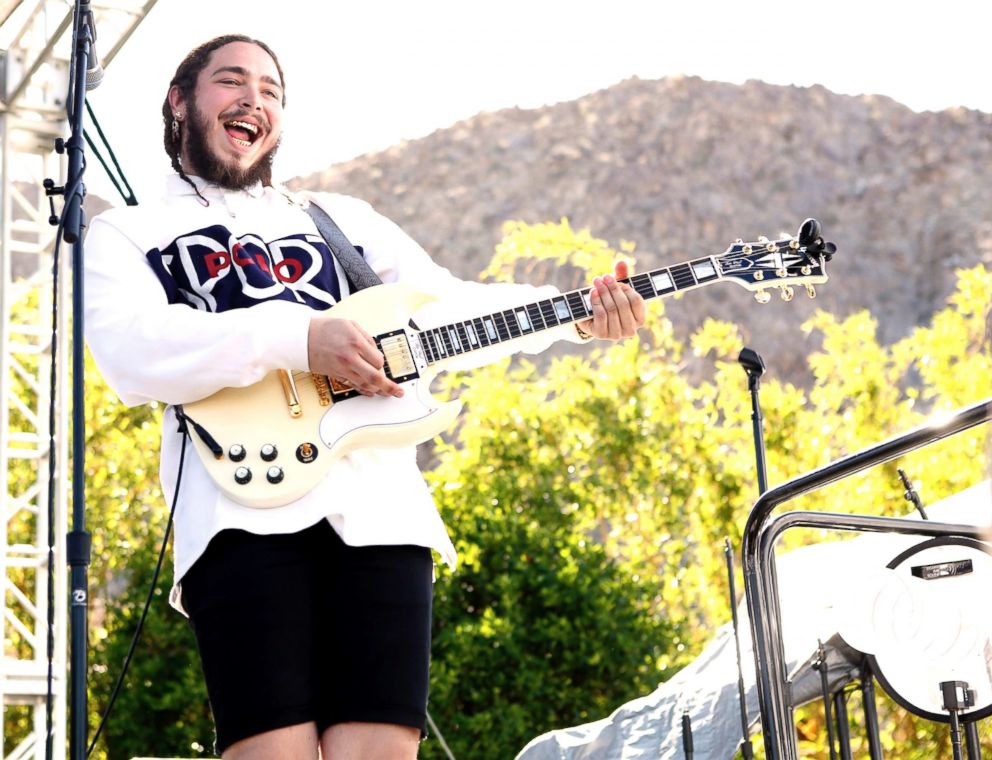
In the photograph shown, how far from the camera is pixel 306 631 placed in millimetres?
1991

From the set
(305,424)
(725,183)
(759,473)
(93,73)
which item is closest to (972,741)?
(759,473)

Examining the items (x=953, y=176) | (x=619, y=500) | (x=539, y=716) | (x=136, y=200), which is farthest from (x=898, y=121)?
(x=136, y=200)

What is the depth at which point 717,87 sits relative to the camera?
132 ft

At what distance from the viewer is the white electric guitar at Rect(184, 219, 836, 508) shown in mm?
2119

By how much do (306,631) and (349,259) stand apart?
2.35 ft

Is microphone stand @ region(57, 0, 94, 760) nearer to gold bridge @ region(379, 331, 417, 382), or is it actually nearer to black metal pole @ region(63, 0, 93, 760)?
black metal pole @ region(63, 0, 93, 760)

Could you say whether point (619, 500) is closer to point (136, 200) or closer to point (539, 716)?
point (539, 716)

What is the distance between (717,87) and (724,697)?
3808 centimetres

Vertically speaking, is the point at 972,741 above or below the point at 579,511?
below

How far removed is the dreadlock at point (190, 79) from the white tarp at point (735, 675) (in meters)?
2.22

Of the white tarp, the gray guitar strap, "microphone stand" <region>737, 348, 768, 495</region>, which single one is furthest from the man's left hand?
the white tarp

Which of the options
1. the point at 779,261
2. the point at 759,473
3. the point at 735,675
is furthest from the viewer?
the point at 735,675

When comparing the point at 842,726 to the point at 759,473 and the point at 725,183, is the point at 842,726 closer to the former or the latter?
the point at 759,473

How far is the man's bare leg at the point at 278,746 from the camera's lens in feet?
6.23
